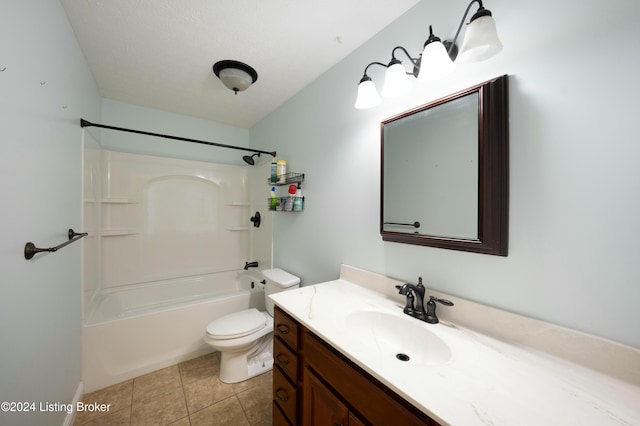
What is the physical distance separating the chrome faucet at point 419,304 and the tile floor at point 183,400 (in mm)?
1198

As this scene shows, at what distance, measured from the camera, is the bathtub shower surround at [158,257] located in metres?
1.75

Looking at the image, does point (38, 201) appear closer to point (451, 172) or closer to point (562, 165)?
point (451, 172)

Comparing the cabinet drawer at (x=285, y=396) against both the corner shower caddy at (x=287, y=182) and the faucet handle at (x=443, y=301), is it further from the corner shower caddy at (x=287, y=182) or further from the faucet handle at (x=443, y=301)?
the corner shower caddy at (x=287, y=182)

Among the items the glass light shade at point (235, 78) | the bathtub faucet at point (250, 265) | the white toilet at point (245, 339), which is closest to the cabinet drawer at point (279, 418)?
the white toilet at point (245, 339)

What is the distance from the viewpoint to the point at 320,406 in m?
0.88

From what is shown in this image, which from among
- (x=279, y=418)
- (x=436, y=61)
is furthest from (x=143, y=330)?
(x=436, y=61)

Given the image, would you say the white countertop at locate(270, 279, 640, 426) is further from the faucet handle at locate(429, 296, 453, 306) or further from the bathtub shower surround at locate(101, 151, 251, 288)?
the bathtub shower surround at locate(101, 151, 251, 288)

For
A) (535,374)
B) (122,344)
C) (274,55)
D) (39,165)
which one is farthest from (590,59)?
(122,344)

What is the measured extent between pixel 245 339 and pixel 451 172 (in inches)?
68.3

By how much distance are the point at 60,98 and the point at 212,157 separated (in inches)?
63.6

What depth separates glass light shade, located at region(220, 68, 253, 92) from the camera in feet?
5.47

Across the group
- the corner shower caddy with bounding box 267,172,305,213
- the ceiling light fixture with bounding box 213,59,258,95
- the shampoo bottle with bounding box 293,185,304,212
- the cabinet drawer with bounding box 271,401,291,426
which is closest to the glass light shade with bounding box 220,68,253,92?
the ceiling light fixture with bounding box 213,59,258,95

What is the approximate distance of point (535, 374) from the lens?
65cm

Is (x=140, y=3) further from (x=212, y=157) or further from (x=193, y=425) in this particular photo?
(x=193, y=425)
